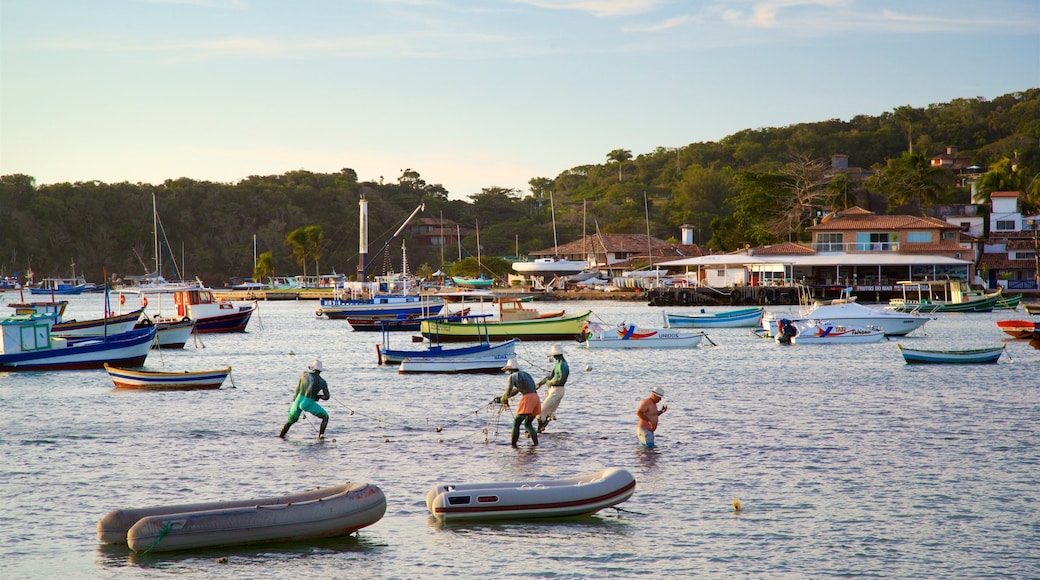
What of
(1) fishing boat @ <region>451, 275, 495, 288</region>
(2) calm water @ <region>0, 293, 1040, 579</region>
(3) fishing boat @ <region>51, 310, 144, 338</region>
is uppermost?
(1) fishing boat @ <region>451, 275, 495, 288</region>

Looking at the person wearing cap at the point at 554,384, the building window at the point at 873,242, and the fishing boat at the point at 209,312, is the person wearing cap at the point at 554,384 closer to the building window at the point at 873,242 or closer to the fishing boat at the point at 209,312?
the fishing boat at the point at 209,312

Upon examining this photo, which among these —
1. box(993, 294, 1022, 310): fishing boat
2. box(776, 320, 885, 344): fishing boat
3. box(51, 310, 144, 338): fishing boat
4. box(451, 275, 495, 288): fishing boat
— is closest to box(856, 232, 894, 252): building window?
box(993, 294, 1022, 310): fishing boat

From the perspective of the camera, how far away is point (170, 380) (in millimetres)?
34406

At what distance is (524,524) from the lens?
16.5 metres

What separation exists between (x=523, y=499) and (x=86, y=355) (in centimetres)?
2980

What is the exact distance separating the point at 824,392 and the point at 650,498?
1760 centimetres

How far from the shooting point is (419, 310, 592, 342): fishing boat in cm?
5278

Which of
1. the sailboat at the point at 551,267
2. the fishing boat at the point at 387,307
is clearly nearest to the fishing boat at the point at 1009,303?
the fishing boat at the point at 387,307

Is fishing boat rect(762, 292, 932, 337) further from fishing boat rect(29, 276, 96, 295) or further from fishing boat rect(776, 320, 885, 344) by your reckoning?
fishing boat rect(29, 276, 96, 295)

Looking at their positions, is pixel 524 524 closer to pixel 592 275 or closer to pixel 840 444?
pixel 840 444

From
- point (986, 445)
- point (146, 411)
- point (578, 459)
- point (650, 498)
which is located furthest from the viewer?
point (146, 411)

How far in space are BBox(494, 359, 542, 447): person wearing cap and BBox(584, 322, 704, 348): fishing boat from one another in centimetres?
2907

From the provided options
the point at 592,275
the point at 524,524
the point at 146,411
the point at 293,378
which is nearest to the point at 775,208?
the point at 592,275

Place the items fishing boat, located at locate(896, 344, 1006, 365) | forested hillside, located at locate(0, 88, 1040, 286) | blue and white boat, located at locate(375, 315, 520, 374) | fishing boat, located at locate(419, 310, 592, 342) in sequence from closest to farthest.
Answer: blue and white boat, located at locate(375, 315, 520, 374)
fishing boat, located at locate(896, 344, 1006, 365)
fishing boat, located at locate(419, 310, 592, 342)
forested hillside, located at locate(0, 88, 1040, 286)
